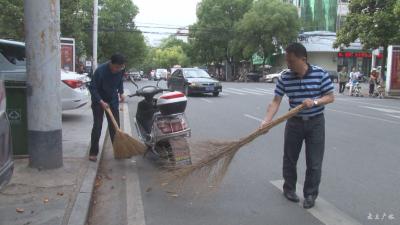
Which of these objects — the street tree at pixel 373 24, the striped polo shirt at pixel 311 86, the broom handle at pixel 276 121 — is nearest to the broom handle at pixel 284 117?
the broom handle at pixel 276 121

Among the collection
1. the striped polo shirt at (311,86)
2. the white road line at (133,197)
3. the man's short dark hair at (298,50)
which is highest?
the man's short dark hair at (298,50)

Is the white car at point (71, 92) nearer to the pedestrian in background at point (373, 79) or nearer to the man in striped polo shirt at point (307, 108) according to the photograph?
the man in striped polo shirt at point (307, 108)

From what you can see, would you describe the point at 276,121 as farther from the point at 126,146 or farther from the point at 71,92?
the point at 71,92

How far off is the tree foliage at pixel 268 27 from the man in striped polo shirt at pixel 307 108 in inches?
1898

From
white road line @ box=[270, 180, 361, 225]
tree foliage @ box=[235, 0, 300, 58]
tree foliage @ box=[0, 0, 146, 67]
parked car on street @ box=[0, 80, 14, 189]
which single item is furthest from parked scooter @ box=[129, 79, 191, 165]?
tree foliage @ box=[235, 0, 300, 58]

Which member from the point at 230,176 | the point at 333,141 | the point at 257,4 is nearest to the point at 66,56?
the point at 333,141

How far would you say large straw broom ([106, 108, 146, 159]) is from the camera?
Answer: 22.7ft

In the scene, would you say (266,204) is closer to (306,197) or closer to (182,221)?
(306,197)

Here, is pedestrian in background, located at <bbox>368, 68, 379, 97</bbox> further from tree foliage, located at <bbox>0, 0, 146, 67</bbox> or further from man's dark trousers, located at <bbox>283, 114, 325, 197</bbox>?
tree foliage, located at <bbox>0, 0, 146, 67</bbox>

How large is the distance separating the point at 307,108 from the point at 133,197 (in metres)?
2.17

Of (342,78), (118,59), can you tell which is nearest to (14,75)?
(118,59)

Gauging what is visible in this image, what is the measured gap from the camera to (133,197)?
5.69m

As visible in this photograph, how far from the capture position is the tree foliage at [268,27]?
5272cm

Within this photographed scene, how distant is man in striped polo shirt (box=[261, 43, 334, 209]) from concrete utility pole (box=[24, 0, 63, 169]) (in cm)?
267
